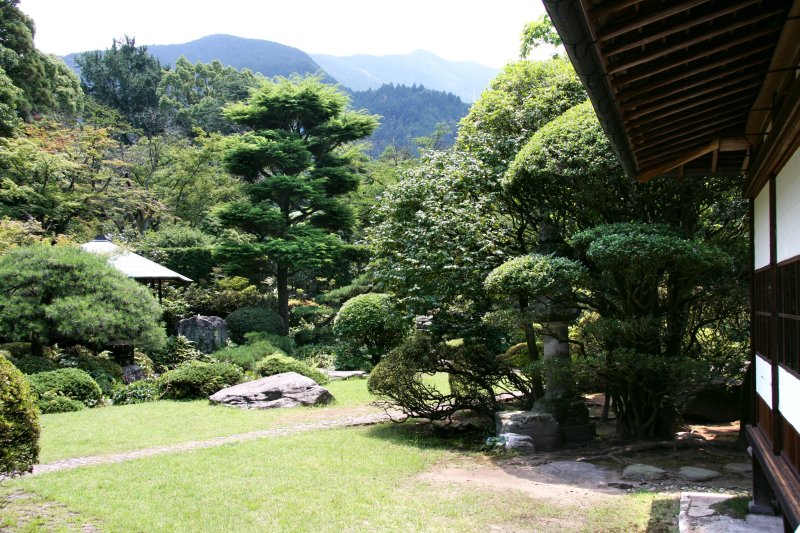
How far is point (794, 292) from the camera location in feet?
13.4

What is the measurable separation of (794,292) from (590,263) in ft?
19.0

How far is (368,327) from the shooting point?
18.4m

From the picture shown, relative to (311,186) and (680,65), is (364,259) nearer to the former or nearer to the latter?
(311,186)

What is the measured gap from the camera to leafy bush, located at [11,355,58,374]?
43.9ft

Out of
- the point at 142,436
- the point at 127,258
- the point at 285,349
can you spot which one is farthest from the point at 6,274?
the point at 285,349

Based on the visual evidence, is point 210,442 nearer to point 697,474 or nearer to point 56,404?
point 56,404

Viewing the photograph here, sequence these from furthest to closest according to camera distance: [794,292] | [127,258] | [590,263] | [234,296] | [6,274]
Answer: [234,296], [127,258], [6,274], [590,263], [794,292]

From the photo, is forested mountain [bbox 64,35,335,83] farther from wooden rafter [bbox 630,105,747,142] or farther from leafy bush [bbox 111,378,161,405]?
wooden rafter [bbox 630,105,747,142]

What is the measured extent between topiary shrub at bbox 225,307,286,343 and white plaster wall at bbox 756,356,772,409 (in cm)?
1698

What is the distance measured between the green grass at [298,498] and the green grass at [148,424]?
52.0 inches

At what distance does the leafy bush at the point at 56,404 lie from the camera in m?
12.3

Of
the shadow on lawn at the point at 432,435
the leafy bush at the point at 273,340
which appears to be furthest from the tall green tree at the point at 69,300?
the shadow on lawn at the point at 432,435

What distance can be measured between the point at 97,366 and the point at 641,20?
15117 millimetres

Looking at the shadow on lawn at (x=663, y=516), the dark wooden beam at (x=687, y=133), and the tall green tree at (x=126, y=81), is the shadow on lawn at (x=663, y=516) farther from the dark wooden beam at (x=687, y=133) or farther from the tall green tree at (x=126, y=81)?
the tall green tree at (x=126, y=81)
